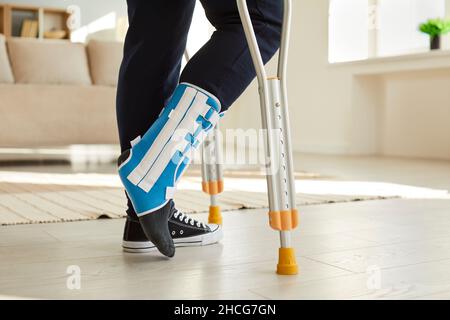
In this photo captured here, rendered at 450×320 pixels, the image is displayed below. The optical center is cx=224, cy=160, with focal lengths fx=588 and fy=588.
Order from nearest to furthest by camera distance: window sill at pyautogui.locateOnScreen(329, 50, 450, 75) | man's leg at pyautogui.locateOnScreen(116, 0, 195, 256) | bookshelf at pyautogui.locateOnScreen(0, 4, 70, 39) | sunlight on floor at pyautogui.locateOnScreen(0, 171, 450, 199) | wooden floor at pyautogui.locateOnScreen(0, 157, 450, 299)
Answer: wooden floor at pyautogui.locateOnScreen(0, 157, 450, 299)
man's leg at pyautogui.locateOnScreen(116, 0, 195, 256)
sunlight on floor at pyautogui.locateOnScreen(0, 171, 450, 199)
window sill at pyautogui.locateOnScreen(329, 50, 450, 75)
bookshelf at pyautogui.locateOnScreen(0, 4, 70, 39)

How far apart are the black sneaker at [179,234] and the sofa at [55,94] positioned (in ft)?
7.83

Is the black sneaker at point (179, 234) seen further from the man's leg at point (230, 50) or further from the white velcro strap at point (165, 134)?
the man's leg at point (230, 50)

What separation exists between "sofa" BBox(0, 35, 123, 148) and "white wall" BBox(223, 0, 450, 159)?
1.73 metres

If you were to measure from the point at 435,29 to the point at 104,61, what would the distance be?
2.20 m

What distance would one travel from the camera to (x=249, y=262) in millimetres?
1056

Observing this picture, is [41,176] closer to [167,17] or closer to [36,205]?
[36,205]

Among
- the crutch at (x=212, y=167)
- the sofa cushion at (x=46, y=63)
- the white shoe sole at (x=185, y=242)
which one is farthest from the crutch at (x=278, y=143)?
the sofa cushion at (x=46, y=63)

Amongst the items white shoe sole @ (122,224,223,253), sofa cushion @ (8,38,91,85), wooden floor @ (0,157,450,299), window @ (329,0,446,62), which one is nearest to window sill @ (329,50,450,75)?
window @ (329,0,446,62)

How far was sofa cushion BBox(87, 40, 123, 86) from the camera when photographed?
3.95 metres

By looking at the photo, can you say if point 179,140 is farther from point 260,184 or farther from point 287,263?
point 260,184

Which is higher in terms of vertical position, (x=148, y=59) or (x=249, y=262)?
(x=148, y=59)

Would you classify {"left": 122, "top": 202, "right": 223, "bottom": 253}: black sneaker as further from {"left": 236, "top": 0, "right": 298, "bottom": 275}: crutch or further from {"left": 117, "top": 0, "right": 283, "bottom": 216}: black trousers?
{"left": 236, "top": 0, "right": 298, "bottom": 275}: crutch

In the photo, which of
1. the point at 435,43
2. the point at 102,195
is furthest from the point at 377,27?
the point at 102,195

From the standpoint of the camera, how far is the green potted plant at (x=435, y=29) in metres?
3.80
